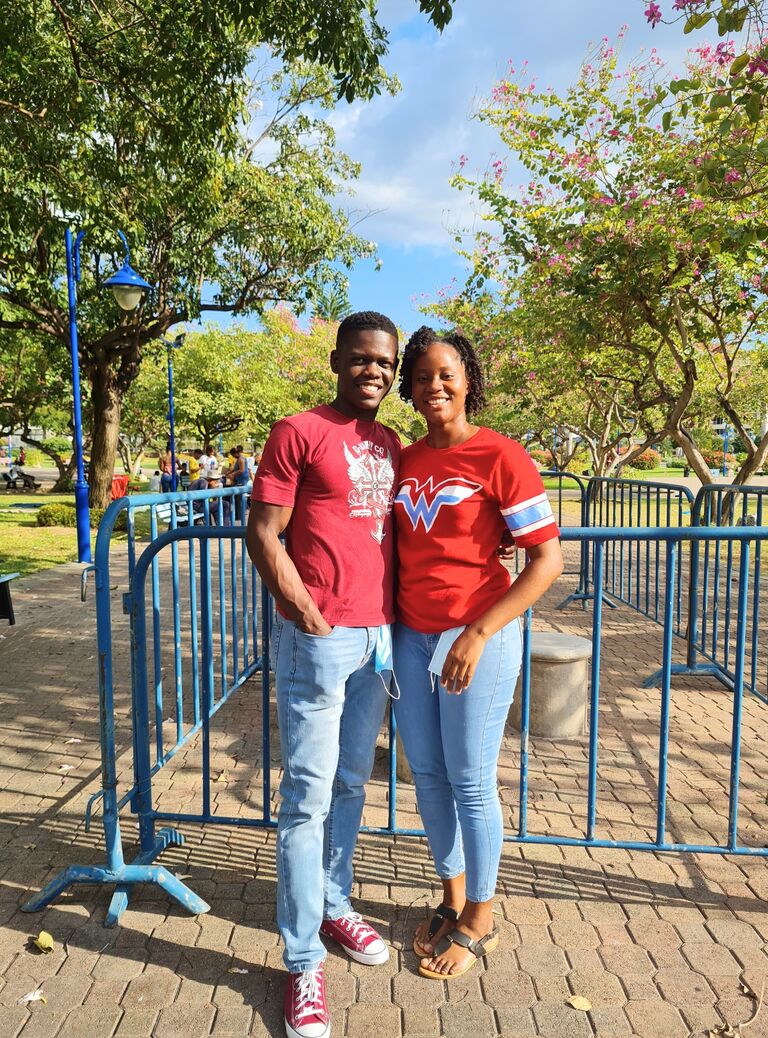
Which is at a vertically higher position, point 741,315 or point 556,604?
point 741,315

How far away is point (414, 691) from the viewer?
2469mm

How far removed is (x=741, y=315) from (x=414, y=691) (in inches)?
402

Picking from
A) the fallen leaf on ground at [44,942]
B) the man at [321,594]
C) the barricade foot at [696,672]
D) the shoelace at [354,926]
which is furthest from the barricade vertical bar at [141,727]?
the barricade foot at [696,672]

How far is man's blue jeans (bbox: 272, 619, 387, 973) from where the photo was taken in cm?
231

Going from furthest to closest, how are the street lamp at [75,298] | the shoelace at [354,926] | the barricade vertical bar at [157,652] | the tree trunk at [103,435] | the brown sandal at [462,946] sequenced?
the tree trunk at [103,435], the street lamp at [75,298], the barricade vertical bar at [157,652], the shoelace at [354,926], the brown sandal at [462,946]

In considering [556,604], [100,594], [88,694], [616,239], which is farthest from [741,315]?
[100,594]

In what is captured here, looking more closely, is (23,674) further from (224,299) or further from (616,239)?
(224,299)

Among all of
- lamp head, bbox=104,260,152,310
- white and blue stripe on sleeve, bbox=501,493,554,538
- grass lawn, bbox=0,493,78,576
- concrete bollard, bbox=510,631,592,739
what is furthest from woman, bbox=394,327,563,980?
lamp head, bbox=104,260,152,310

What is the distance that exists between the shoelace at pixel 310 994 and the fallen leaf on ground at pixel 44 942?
1.01m

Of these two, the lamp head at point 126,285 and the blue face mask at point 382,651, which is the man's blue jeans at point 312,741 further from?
the lamp head at point 126,285

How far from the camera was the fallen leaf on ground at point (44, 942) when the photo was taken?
2707mm

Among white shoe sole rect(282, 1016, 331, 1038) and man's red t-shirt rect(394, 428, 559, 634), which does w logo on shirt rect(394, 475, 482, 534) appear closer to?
man's red t-shirt rect(394, 428, 559, 634)

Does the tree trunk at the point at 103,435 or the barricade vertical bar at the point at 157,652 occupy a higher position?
the tree trunk at the point at 103,435

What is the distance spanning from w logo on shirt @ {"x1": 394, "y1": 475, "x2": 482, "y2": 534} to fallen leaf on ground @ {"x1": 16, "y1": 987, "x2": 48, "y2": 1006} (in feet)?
6.38
